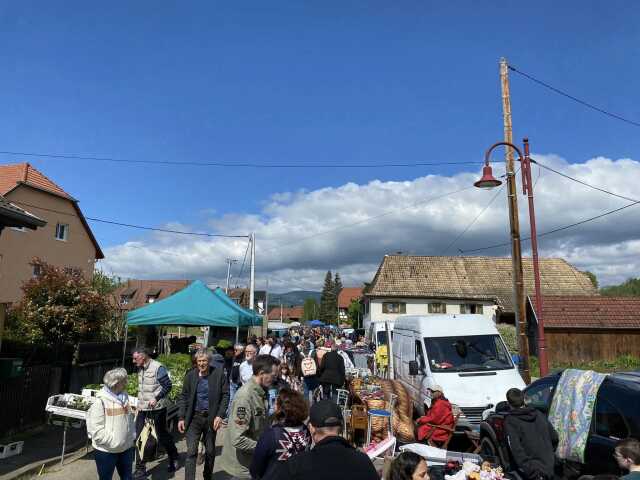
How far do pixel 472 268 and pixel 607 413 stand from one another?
40550 mm

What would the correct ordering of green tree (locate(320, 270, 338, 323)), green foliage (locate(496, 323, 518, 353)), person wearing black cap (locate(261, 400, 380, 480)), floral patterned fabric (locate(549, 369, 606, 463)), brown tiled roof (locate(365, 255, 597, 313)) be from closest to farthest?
1. person wearing black cap (locate(261, 400, 380, 480))
2. floral patterned fabric (locate(549, 369, 606, 463))
3. green foliage (locate(496, 323, 518, 353))
4. brown tiled roof (locate(365, 255, 597, 313))
5. green tree (locate(320, 270, 338, 323))

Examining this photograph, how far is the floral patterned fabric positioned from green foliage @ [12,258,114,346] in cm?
1095

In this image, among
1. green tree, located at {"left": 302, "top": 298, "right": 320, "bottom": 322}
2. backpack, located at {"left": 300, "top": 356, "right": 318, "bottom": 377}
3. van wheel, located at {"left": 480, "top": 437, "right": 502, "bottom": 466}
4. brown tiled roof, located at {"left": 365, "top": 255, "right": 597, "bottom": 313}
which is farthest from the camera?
green tree, located at {"left": 302, "top": 298, "right": 320, "bottom": 322}

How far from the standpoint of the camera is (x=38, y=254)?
25750 millimetres

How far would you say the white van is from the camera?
356 inches

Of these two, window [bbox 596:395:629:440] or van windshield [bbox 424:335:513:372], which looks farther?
van windshield [bbox 424:335:513:372]

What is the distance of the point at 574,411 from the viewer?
17.5 feet

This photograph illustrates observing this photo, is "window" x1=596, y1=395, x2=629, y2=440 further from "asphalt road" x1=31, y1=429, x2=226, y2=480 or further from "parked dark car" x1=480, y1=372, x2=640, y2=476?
"asphalt road" x1=31, y1=429, x2=226, y2=480

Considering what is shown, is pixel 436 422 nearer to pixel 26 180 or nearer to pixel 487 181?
pixel 487 181

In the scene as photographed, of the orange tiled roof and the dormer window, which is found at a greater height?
the orange tiled roof

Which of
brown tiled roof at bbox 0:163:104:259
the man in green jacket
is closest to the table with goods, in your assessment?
the man in green jacket

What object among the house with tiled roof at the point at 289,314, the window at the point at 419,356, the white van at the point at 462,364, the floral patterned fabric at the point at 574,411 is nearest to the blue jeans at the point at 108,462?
the floral patterned fabric at the point at 574,411

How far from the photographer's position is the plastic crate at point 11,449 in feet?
23.5

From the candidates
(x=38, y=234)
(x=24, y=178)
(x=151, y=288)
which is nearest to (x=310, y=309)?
(x=151, y=288)
